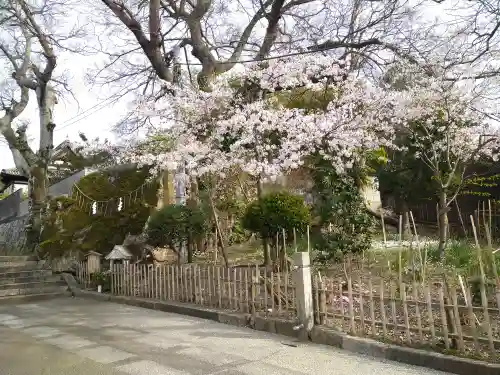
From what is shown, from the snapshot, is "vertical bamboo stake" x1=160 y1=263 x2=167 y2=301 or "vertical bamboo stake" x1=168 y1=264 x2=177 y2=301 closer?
"vertical bamboo stake" x1=168 y1=264 x2=177 y2=301

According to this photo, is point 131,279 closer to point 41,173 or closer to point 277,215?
point 277,215

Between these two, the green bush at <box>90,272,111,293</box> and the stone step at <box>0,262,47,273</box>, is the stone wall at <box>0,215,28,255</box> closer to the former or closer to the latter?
the stone step at <box>0,262,47,273</box>

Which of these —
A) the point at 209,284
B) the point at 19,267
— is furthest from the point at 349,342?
the point at 19,267

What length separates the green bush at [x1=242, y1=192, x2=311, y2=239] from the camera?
934cm

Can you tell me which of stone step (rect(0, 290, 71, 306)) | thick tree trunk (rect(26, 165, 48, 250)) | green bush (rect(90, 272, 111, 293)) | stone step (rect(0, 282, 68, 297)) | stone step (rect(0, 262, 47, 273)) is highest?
thick tree trunk (rect(26, 165, 48, 250))

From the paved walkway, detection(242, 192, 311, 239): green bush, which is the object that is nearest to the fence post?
the paved walkway

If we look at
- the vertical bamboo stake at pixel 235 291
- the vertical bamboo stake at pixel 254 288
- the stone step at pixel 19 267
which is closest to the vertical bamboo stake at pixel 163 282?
the vertical bamboo stake at pixel 235 291

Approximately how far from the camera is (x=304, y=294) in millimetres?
6105

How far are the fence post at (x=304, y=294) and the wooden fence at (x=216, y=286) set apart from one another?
40 centimetres

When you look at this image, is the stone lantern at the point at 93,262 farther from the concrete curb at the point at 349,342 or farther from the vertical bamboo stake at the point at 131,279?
the concrete curb at the point at 349,342

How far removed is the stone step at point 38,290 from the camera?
12.0 m

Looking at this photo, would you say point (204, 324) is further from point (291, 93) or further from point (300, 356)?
point (291, 93)

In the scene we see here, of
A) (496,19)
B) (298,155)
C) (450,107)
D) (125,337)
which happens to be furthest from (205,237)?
(496,19)

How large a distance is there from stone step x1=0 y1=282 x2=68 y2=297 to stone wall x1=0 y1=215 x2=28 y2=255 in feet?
15.8
